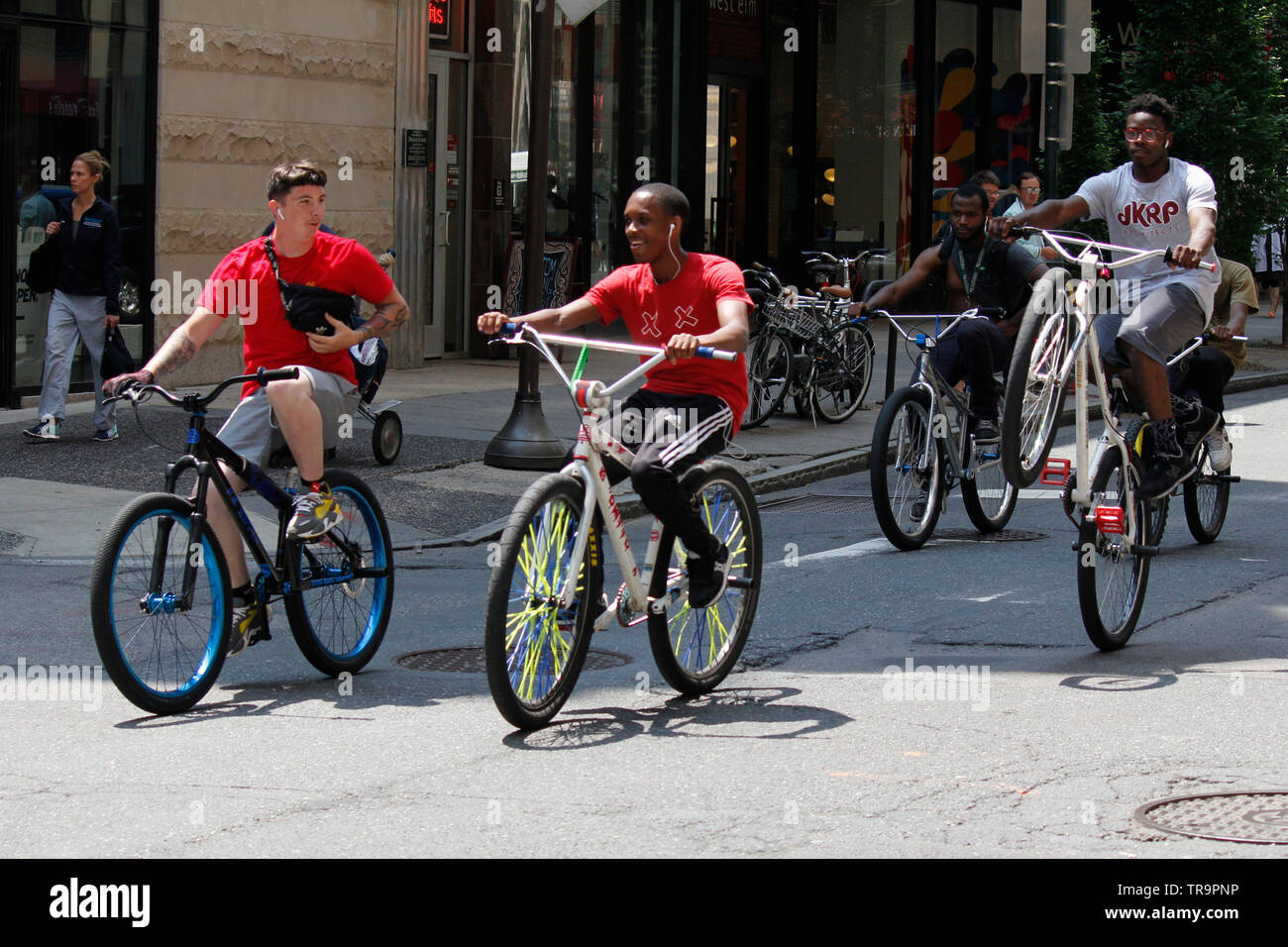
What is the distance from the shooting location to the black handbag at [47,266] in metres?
12.5

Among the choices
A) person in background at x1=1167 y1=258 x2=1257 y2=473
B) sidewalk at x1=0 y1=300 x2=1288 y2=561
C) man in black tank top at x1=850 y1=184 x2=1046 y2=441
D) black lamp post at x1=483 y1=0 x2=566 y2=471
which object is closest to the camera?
person in background at x1=1167 y1=258 x2=1257 y2=473

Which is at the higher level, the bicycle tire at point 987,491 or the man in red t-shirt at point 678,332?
the man in red t-shirt at point 678,332

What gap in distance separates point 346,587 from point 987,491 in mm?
4434

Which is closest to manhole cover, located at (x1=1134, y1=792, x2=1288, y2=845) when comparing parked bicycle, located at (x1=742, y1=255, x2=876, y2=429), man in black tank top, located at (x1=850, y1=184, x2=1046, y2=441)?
man in black tank top, located at (x1=850, y1=184, x2=1046, y2=441)

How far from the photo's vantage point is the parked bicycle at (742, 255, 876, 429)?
1476 cm

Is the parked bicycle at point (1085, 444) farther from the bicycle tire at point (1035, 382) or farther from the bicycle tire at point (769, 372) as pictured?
the bicycle tire at point (769, 372)

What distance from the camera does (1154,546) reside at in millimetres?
7637

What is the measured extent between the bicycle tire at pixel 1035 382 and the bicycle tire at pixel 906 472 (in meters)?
1.89

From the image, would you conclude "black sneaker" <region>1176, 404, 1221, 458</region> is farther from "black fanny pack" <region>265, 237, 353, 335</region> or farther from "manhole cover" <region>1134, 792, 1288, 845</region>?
"black fanny pack" <region>265, 237, 353, 335</region>

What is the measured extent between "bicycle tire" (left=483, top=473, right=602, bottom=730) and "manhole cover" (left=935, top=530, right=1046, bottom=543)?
14.6 ft

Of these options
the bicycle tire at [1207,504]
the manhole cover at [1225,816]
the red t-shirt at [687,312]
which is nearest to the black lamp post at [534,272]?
the bicycle tire at [1207,504]

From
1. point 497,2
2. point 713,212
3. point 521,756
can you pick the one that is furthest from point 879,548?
point 713,212

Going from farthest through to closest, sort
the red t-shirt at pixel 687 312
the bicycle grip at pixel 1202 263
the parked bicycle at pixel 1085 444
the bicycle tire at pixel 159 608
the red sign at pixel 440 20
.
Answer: the red sign at pixel 440 20, the bicycle grip at pixel 1202 263, the parked bicycle at pixel 1085 444, the red t-shirt at pixel 687 312, the bicycle tire at pixel 159 608

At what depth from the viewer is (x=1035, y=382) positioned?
24.2 ft
